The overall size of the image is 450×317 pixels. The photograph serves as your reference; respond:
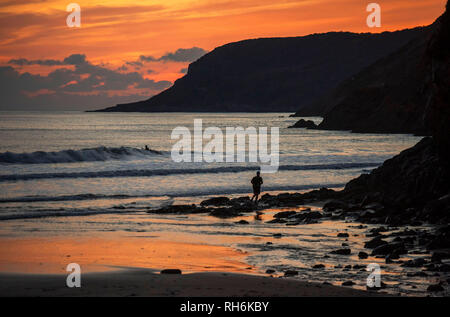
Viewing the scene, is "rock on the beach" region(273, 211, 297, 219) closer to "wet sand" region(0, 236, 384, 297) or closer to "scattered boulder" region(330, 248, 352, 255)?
"wet sand" region(0, 236, 384, 297)

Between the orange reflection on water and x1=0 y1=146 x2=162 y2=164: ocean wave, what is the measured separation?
28243mm

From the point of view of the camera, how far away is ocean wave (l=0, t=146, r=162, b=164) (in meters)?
42.2

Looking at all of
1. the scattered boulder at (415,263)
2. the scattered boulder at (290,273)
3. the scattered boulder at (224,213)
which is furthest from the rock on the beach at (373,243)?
the scattered boulder at (224,213)

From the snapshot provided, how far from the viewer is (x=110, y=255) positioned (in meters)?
13.4

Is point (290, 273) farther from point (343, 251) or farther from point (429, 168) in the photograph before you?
point (429, 168)

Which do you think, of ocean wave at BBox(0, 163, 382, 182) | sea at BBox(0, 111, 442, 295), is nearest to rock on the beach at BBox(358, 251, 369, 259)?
sea at BBox(0, 111, 442, 295)

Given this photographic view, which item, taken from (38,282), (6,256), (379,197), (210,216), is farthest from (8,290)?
(379,197)

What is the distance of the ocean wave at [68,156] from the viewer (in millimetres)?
42156

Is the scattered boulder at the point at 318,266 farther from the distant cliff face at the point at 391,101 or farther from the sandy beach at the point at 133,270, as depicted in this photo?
the distant cliff face at the point at 391,101

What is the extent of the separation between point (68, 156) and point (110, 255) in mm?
32043

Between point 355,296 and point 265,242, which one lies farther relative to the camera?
point 265,242

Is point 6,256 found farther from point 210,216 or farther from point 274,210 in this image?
point 274,210

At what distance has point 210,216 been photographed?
66.2ft

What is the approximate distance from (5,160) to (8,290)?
3413 cm
